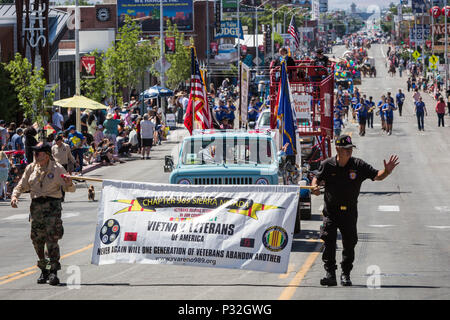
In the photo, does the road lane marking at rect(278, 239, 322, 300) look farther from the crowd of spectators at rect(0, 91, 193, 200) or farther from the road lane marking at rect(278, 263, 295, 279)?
the crowd of spectators at rect(0, 91, 193, 200)

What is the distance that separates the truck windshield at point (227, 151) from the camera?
1748 centimetres

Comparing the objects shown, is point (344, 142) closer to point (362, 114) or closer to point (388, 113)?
point (362, 114)

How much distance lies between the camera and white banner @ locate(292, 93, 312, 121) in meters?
25.3

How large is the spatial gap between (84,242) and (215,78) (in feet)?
287

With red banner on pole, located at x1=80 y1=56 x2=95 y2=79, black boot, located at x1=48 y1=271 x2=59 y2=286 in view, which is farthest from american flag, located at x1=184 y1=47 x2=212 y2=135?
red banner on pole, located at x1=80 y1=56 x2=95 y2=79

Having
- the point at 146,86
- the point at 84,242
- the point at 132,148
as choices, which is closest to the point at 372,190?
the point at 84,242

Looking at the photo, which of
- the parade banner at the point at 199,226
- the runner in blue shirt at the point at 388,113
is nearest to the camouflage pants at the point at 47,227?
the parade banner at the point at 199,226

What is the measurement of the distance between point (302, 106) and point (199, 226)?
12776 millimetres

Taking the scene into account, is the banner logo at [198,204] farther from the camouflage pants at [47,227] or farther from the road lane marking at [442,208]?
the road lane marking at [442,208]

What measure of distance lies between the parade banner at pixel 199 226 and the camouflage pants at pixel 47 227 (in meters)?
0.57

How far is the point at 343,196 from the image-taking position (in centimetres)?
1252

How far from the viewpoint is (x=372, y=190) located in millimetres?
28938

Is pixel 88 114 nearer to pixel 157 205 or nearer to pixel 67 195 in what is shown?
pixel 67 195
